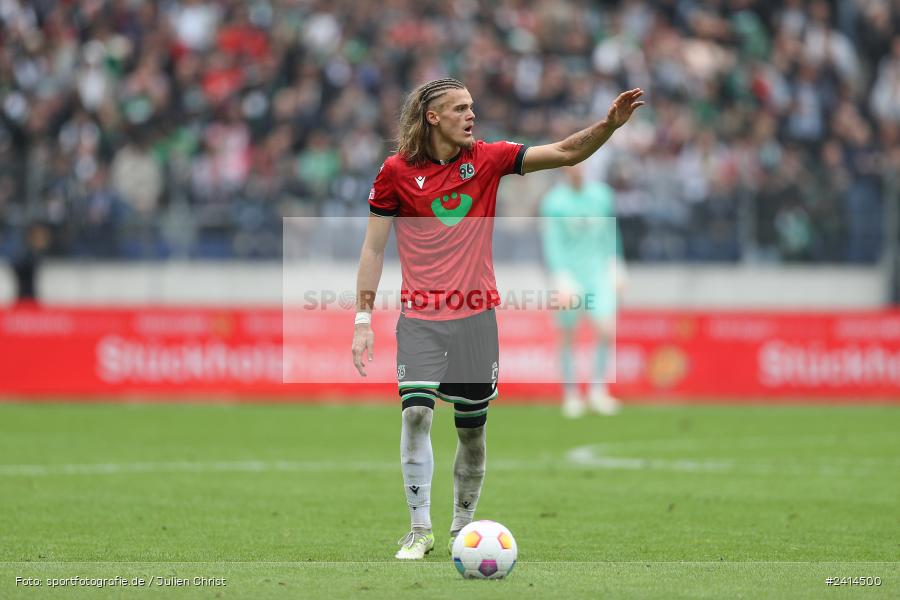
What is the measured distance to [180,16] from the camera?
25.4 meters

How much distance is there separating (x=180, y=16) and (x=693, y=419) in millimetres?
12680

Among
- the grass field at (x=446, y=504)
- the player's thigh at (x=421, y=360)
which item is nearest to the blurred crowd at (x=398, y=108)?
the grass field at (x=446, y=504)

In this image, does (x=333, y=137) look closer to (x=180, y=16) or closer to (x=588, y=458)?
(x=180, y=16)

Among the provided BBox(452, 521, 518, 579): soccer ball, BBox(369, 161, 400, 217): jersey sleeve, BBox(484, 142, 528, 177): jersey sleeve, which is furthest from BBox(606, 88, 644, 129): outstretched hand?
BBox(452, 521, 518, 579): soccer ball

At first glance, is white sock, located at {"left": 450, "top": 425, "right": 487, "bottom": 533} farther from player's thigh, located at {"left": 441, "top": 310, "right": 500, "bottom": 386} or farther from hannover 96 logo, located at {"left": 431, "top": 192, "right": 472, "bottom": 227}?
hannover 96 logo, located at {"left": 431, "top": 192, "right": 472, "bottom": 227}

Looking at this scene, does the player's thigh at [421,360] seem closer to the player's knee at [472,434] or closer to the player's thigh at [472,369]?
the player's thigh at [472,369]

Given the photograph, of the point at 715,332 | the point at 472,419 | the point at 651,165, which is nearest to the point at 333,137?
the point at 651,165

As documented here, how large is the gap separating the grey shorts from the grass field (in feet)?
2.85

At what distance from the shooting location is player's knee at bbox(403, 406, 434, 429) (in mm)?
7773

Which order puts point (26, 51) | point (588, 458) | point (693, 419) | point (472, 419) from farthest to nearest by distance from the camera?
point (26, 51) < point (693, 419) < point (588, 458) < point (472, 419)

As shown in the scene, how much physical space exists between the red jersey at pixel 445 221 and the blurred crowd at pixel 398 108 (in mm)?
12170

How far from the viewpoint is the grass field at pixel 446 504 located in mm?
6930

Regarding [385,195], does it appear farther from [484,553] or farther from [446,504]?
[446,504]

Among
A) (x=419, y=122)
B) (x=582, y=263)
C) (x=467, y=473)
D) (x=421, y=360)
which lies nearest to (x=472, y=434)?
(x=467, y=473)
